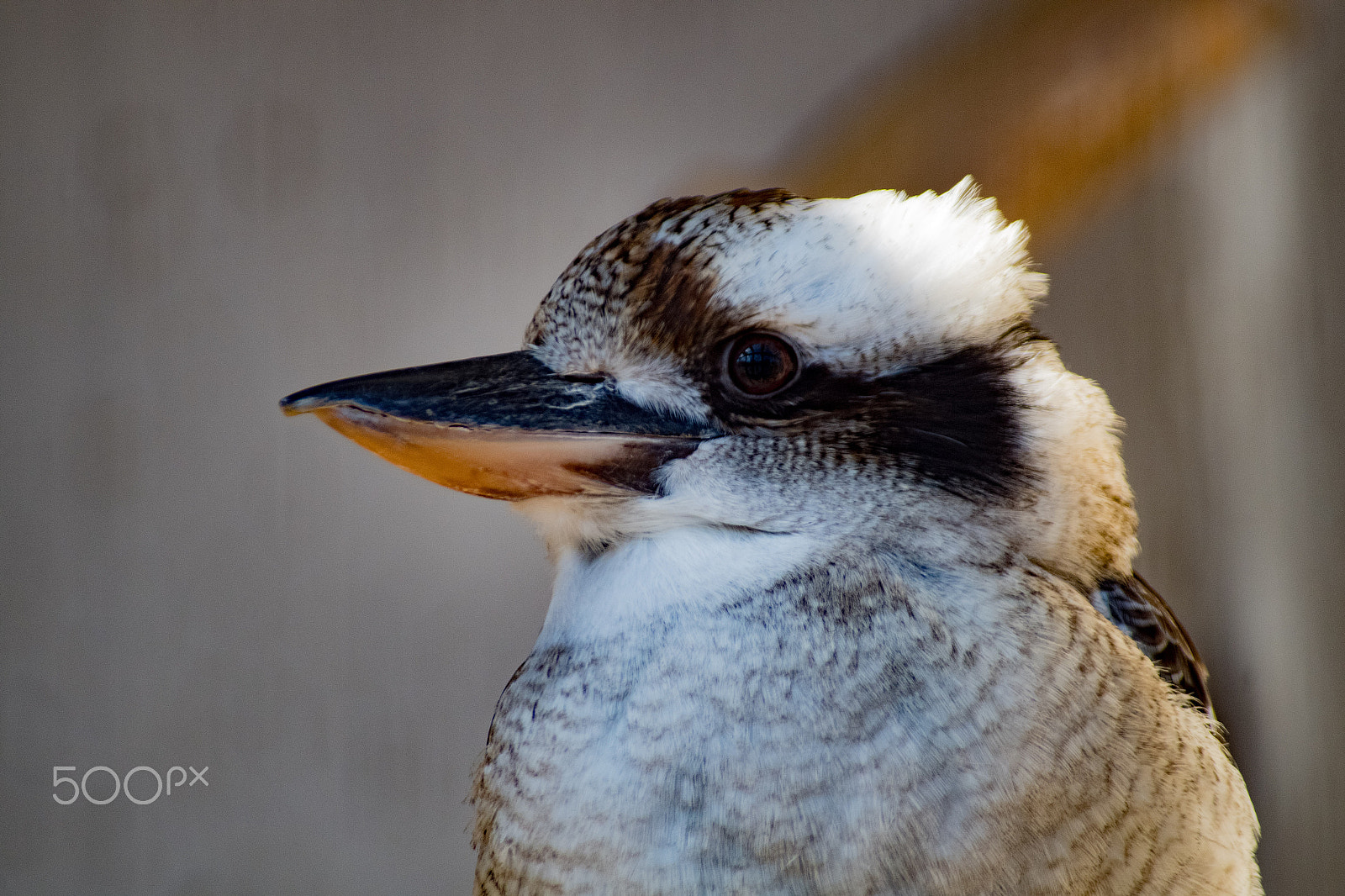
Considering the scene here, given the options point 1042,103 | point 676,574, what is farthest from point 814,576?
point 1042,103

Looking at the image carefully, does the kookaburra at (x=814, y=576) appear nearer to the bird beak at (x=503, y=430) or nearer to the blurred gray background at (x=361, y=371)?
the bird beak at (x=503, y=430)

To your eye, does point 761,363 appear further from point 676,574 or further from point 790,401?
point 676,574

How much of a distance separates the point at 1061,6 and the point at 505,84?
2.22 feet

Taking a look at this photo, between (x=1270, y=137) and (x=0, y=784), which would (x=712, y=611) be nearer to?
(x=1270, y=137)

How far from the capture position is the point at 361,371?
1346 millimetres

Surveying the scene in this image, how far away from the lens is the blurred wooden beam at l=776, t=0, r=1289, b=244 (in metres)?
1.16

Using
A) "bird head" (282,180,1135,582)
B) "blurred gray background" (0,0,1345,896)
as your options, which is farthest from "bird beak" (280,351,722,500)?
"blurred gray background" (0,0,1345,896)

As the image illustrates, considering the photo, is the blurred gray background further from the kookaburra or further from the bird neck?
the bird neck

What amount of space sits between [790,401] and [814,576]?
107mm

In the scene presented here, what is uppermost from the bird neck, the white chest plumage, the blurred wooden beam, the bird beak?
the blurred wooden beam

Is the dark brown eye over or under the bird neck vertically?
over

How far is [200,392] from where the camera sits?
139 cm

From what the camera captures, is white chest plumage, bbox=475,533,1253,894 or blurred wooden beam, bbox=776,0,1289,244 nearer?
white chest plumage, bbox=475,533,1253,894

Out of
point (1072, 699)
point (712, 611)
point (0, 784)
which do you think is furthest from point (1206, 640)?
point (0, 784)
